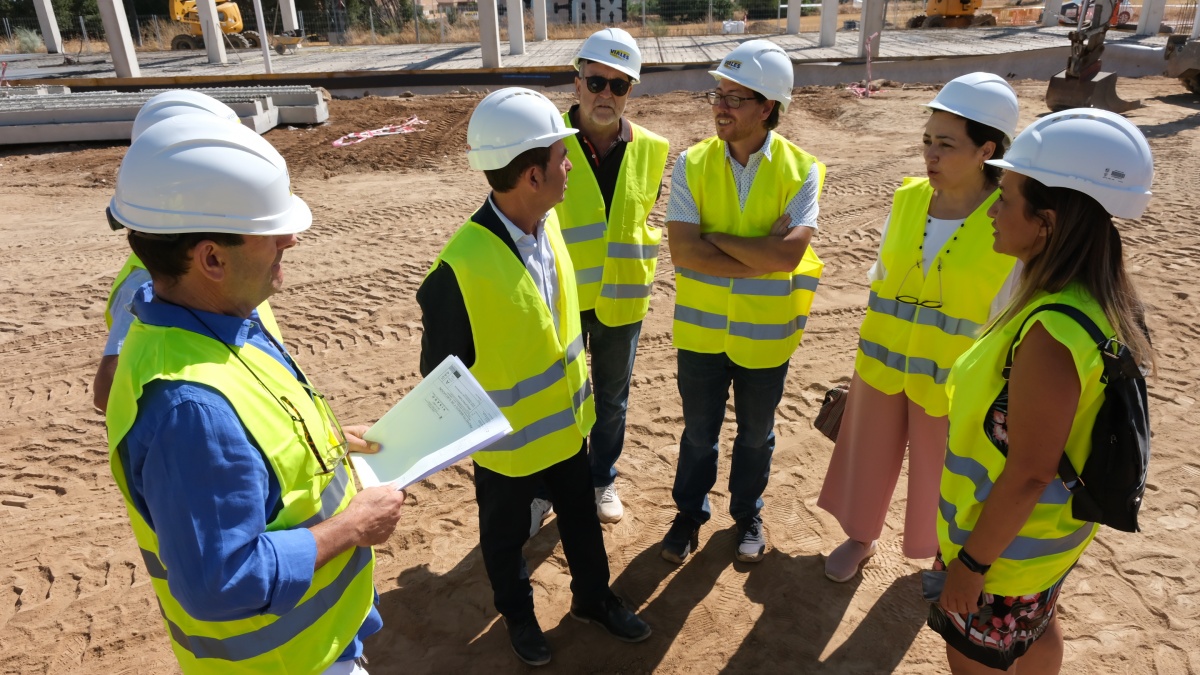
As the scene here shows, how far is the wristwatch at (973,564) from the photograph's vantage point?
7.13 ft

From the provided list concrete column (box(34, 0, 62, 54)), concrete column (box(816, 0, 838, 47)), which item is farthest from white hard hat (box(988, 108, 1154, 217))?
concrete column (box(34, 0, 62, 54))

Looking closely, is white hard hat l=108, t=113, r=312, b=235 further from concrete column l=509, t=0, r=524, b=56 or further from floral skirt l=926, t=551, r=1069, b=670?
concrete column l=509, t=0, r=524, b=56

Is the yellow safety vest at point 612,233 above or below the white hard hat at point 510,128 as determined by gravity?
below

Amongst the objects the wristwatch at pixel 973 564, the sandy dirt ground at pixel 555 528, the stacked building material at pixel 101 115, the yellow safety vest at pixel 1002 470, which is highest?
the yellow safety vest at pixel 1002 470

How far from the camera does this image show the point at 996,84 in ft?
9.56

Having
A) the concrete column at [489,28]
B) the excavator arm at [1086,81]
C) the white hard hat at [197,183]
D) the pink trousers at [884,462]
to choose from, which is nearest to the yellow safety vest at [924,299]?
the pink trousers at [884,462]

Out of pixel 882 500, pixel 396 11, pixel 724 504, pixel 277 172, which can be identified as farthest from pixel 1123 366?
pixel 396 11

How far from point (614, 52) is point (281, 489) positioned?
2906 millimetres

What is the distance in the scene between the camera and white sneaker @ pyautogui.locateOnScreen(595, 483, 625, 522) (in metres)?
4.21

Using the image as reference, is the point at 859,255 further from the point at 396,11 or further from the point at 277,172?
the point at 396,11

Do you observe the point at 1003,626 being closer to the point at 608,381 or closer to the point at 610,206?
the point at 608,381

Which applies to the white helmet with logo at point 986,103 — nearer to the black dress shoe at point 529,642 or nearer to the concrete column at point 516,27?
the black dress shoe at point 529,642

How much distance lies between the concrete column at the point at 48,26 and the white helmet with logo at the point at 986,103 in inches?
1335

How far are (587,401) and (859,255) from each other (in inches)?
207
